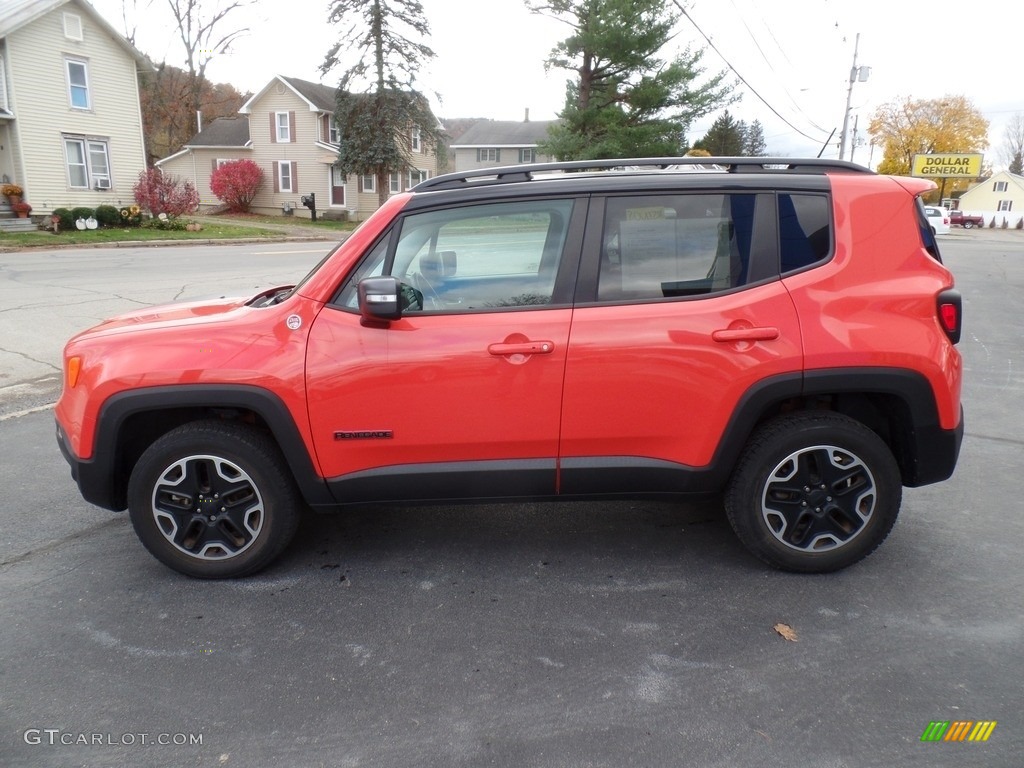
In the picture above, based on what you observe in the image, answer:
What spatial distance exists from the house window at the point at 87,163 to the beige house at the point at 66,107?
0.13 ft

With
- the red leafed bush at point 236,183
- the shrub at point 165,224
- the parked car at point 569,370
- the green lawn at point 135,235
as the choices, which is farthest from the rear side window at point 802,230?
the red leafed bush at point 236,183

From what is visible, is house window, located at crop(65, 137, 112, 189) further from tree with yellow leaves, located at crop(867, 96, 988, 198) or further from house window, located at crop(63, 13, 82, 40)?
tree with yellow leaves, located at crop(867, 96, 988, 198)

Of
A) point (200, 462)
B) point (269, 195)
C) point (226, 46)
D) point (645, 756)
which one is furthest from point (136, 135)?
point (645, 756)

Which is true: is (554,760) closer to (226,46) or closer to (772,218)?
(772,218)

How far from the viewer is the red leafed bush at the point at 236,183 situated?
40.4m

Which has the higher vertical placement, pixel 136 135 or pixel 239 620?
pixel 136 135

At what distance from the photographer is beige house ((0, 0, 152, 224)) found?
26625 mm

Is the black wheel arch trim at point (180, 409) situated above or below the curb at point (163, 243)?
below

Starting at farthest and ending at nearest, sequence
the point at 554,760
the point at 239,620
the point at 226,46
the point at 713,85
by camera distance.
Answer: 1. the point at 226,46
2. the point at 713,85
3. the point at 239,620
4. the point at 554,760

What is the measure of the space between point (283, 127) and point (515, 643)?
44.3 m

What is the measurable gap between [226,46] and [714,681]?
55.4 metres

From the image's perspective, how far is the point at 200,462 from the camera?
3.46 metres

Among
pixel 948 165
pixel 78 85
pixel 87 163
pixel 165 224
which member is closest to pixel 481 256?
pixel 165 224

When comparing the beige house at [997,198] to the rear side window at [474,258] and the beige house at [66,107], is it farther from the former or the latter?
the rear side window at [474,258]
